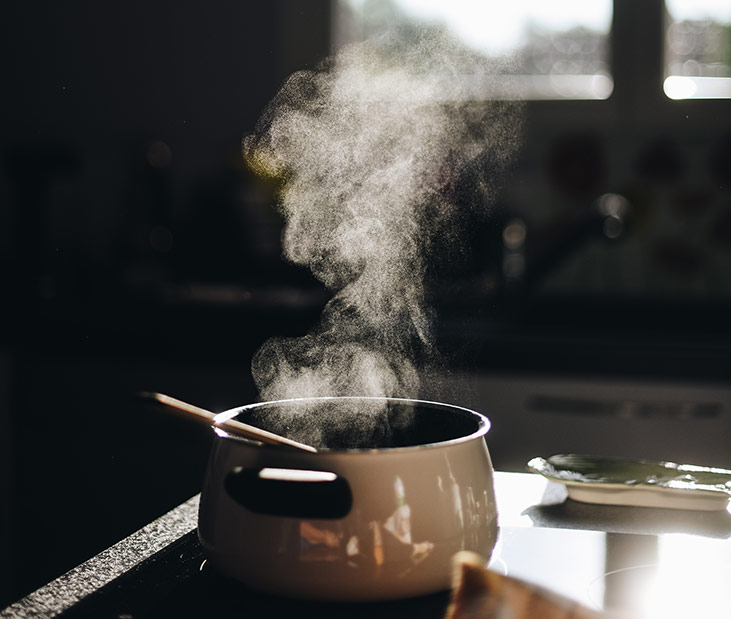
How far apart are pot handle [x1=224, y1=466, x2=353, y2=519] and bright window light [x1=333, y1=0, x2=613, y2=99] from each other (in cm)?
199

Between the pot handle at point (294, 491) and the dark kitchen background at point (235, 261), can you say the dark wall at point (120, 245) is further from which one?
the pot handle at point (294, 491)

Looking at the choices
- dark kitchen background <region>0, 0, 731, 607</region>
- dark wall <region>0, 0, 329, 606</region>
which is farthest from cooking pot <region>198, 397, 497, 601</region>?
dark wall <region>0, 0, 329, 606</region>

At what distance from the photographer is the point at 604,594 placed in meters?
0.50

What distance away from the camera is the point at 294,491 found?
1.45ft

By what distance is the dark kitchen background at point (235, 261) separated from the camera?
62.9 inches

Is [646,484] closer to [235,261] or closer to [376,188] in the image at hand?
[376,188]

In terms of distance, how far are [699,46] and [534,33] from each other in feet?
1.40

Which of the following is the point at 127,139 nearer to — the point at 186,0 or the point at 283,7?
the point at 186,0

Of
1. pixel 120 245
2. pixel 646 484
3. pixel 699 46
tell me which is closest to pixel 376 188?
pixel 646 484

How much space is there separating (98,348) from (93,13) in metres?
1.21

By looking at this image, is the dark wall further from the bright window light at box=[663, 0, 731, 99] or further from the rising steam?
the bright window light at box=[663, 0, 731, 99]

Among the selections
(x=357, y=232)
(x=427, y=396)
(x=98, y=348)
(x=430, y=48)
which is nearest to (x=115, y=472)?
(x=98, y=348)

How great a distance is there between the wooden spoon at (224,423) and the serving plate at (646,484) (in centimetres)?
31

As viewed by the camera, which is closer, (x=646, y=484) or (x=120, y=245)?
(x=646, y=484)
